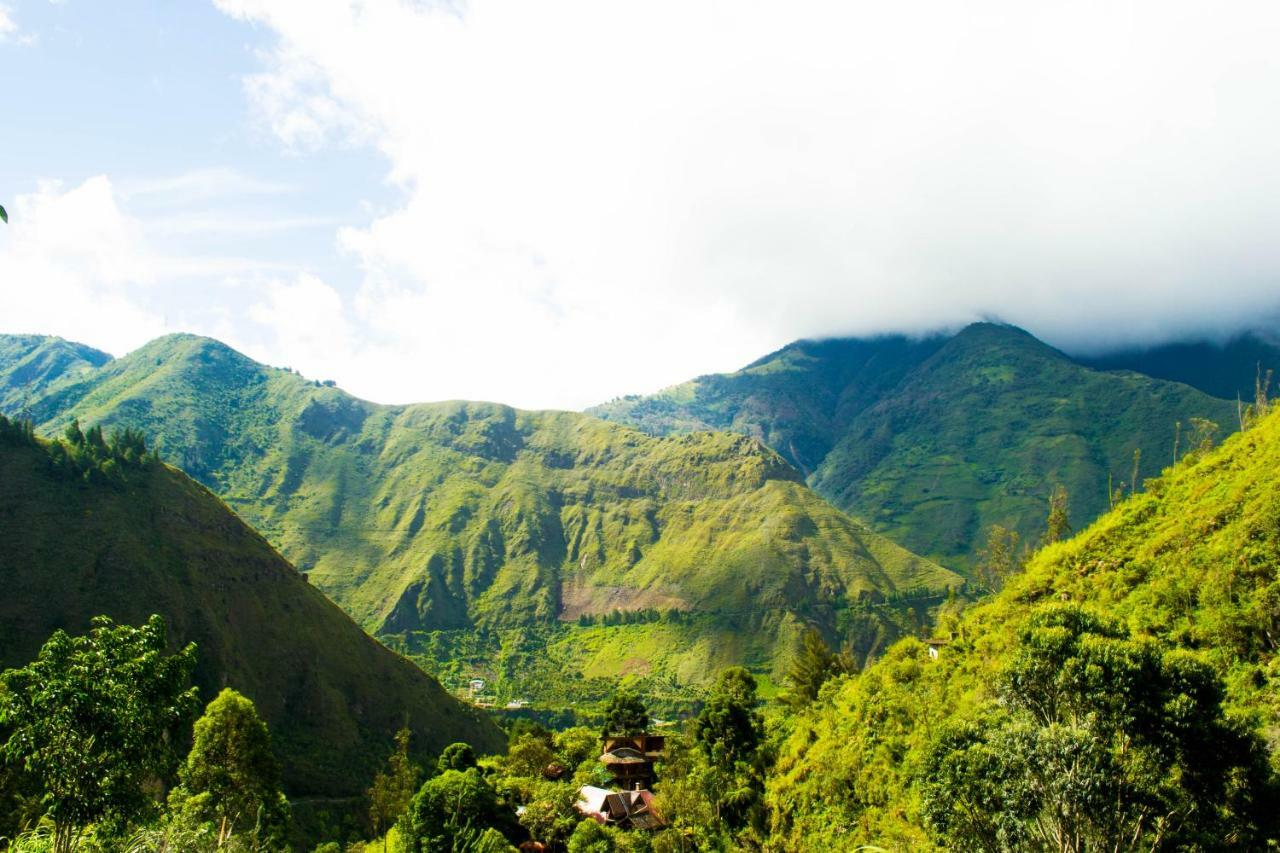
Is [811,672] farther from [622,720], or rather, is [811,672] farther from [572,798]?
[572,798]

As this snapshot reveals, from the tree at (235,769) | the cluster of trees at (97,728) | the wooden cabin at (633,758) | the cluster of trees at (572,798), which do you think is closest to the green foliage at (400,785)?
the cluster of trees at (572,798)

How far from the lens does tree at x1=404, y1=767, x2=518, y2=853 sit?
166 ft

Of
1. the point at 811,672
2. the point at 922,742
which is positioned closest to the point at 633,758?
the point at 811,672

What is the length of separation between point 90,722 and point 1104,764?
29.7 m

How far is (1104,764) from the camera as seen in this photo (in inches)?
1043

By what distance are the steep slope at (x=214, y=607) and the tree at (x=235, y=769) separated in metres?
35.5

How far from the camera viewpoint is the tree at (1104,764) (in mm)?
26250

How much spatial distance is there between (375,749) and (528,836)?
48914 mm

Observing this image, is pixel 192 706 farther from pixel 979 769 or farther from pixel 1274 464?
pixel 1274 464

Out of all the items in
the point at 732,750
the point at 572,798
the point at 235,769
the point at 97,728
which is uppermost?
the point at 97,728

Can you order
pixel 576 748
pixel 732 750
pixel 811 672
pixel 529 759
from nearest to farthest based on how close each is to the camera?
pixel 732 750 < pixel 529 759 < pixel 811 672 < pixel 576 748

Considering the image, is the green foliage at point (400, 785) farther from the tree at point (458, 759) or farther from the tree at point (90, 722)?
the tree at point (90, 722)

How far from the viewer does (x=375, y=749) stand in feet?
330

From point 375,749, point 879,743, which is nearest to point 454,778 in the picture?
point 879,743
